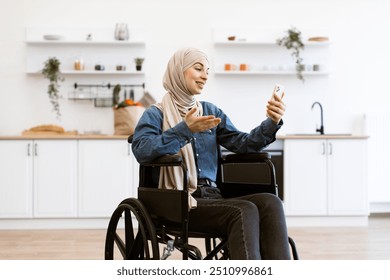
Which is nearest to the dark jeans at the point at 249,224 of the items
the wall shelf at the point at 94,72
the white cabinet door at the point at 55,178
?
the white cabinet door at the point at 55,178

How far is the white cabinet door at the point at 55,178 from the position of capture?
15.7 ft

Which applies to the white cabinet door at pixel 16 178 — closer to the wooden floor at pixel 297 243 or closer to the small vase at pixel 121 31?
the wooden floor at pixel 297 243

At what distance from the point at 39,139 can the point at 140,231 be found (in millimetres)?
2933

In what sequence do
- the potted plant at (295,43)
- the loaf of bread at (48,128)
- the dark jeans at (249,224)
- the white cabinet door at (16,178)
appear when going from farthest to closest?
the potted plant at (295,43) → the loaf of bread at (48,128) → the white cabinet door at (16,178) → the dark jeans at (249,224)

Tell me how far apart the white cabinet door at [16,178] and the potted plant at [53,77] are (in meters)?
0.62

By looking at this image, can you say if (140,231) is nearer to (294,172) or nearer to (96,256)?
(96,256)

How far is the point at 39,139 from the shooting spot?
480cm

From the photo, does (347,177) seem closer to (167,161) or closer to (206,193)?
(206,193)

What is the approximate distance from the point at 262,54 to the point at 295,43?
0.33 metres

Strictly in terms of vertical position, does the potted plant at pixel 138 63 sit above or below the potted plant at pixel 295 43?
below

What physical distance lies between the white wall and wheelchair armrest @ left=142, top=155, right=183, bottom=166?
3342 mm

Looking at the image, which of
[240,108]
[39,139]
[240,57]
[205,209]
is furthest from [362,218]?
[205,209]

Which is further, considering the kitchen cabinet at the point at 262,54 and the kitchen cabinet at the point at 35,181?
the kitchen cabinet at the point at 262,54

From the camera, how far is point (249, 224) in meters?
1.87
